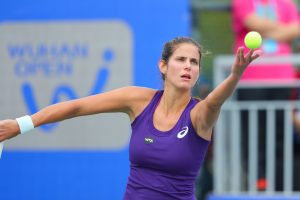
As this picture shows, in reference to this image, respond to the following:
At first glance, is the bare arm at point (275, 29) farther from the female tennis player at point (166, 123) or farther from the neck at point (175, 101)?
the neck at point (175, 101)

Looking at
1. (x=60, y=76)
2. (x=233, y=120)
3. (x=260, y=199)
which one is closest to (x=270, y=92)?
(x=233, y=120)

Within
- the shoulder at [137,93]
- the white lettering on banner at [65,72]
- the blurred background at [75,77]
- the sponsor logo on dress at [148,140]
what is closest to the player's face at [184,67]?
the shoulder at [137,93]

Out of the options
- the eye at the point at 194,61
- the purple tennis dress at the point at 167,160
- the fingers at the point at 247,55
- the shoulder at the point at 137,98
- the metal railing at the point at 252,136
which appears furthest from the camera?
the metal railing at the point at 252,136

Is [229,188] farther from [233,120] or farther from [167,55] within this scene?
[167,55]

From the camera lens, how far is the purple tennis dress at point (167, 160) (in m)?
3.76

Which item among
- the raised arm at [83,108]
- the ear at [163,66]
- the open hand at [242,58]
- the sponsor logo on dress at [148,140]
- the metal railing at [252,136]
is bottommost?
the metal railing at [252,136]

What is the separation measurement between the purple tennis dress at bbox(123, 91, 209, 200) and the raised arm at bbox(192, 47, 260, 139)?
5 cm

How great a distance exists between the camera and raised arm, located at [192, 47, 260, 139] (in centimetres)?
333

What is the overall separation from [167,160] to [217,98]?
0.45 meters

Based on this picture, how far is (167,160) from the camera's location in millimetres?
3750

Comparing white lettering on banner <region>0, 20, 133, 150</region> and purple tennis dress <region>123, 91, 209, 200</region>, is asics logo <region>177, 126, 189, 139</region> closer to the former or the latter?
purple tennis dress <region>123, 91, 209, 200</region>

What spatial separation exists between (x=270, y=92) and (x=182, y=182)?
223cm

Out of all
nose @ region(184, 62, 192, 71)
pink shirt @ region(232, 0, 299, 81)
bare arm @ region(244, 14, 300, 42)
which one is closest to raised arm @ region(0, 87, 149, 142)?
nose @ region(184, 62, 192, 71)

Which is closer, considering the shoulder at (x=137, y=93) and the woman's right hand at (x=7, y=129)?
the woman's right hand at (x=7, y=129)
